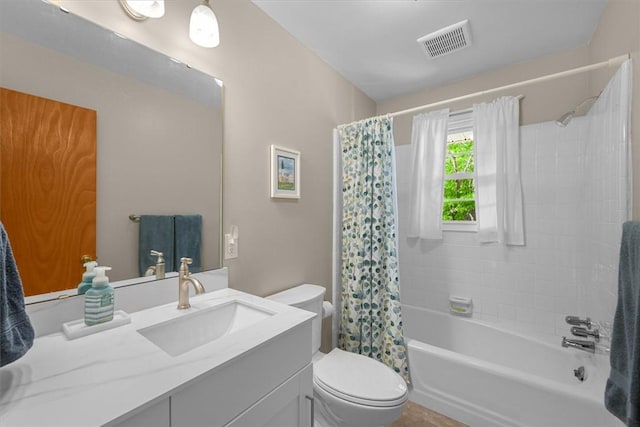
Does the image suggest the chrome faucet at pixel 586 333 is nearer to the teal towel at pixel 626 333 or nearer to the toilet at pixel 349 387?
the teal towel at pixel 626 333

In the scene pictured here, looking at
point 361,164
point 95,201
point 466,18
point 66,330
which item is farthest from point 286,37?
point 66,330

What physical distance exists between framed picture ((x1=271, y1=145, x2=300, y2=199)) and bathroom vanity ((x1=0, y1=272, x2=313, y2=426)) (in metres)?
0.78

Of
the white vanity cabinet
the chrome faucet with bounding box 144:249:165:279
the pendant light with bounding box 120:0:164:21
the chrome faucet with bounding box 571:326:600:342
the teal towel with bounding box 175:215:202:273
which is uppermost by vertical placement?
the pendant light with bounding box 120:0:164:21

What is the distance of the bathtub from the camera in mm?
1329

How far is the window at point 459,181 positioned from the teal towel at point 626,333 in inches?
58.9

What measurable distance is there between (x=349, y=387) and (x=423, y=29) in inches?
85.7

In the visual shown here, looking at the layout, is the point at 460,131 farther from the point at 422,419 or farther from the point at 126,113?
the point at 126,113

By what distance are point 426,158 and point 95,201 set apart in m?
2.31

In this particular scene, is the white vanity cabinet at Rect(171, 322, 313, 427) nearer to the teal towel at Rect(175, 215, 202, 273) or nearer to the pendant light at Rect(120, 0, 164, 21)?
the teal towel at Rect(175, 215, 202, 273)

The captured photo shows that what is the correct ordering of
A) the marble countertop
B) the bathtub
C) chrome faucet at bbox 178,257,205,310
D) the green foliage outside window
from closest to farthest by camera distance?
the marble countertop, chrome faucet at bbox 178,257,205,310, the bathtub, the green foliage outside window

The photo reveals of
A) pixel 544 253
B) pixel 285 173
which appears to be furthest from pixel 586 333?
pixel 285 173

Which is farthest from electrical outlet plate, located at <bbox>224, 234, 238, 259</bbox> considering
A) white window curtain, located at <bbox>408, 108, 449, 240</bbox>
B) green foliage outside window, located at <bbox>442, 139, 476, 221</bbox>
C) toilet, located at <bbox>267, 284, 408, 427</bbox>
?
green foliage outside window, located at <bbox>442, 139, 476, 221</bbox>

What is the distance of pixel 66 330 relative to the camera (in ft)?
2.70

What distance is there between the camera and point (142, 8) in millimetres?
1031
